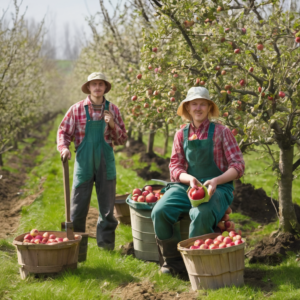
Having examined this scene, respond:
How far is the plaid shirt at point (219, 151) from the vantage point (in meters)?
4.19

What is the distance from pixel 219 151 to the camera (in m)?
4.30

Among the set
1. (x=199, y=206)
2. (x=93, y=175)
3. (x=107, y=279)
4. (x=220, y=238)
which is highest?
(x=93, y=175)

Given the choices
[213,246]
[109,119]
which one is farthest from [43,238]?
[213,246]

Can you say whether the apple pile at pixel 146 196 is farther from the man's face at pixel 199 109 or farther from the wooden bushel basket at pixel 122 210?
the wooden bushel basket at pixel 122 210

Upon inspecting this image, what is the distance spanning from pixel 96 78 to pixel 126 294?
250 cm

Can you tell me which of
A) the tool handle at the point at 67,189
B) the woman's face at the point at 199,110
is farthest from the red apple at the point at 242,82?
the tool handle at the point at 67,189

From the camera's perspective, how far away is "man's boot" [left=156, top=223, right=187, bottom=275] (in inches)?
167

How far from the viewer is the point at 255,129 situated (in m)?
4.38

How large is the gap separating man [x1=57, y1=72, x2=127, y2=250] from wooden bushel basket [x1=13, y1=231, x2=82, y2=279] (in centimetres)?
94

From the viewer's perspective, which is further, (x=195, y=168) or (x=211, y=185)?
(x=195, y=168)

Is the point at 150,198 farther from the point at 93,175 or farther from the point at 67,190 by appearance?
the point at 67,190

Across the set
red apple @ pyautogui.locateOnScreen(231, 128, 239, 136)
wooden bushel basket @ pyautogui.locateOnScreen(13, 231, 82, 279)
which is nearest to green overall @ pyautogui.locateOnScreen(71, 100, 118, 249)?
wooden bushel basket @ pyautogui.locateOnScreen(13, 231, 82, 279)

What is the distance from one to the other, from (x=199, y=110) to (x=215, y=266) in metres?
1.55

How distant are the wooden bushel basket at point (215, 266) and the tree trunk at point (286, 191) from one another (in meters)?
1.75
